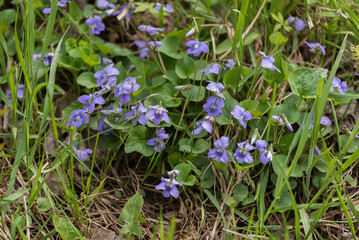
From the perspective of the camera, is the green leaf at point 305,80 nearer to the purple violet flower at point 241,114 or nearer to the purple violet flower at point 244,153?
the purple violet flower at point 241,114

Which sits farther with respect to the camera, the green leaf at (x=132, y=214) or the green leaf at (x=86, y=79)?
the green leaf at (x=86, y=79)

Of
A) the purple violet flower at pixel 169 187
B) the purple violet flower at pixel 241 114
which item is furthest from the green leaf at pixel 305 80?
the purple violet flower at pixel 169 187

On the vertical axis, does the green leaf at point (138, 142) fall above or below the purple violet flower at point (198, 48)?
below

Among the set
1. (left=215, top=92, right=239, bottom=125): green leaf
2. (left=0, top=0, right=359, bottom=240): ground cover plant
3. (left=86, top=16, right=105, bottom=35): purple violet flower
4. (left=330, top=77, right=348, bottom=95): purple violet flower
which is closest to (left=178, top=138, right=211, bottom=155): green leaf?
(left=0, top=0, right=359, bottom=240): ground cover plant

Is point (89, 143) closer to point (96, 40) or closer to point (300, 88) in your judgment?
point (96, 40)

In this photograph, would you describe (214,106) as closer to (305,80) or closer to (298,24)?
(305,80)

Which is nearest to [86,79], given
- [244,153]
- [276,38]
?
[244,153]

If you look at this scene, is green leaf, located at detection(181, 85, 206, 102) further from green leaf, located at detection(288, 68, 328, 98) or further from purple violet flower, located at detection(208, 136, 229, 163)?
green leaf, located at detection(288, 68, 328, 98)
